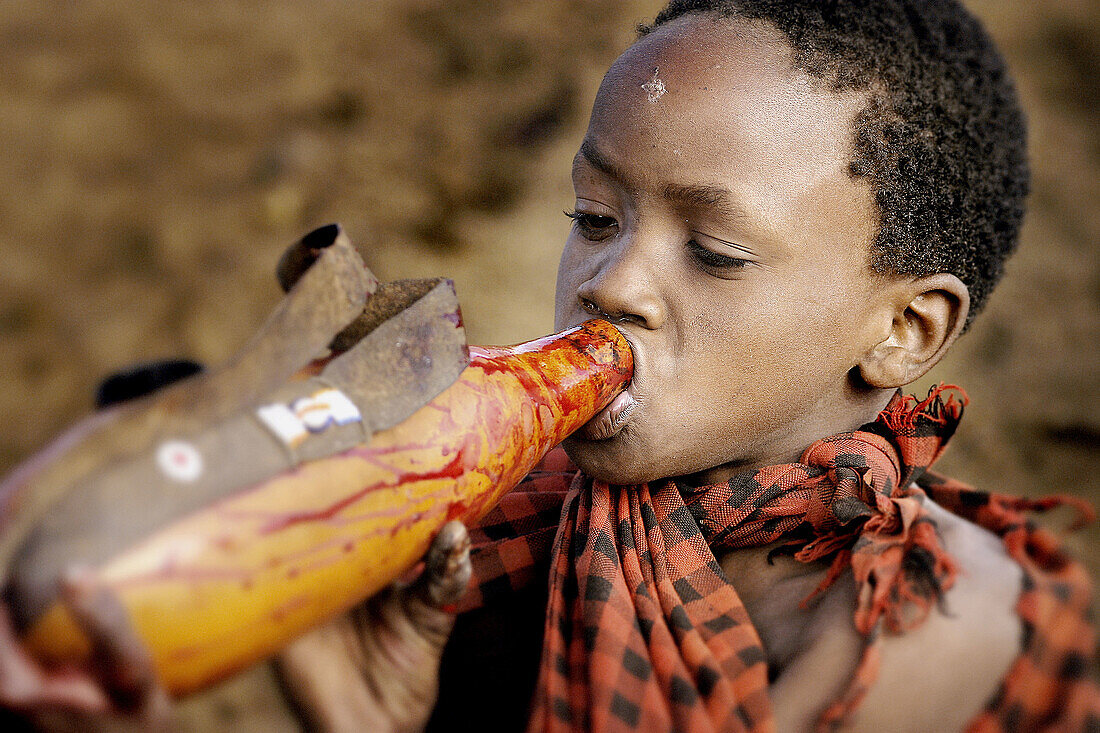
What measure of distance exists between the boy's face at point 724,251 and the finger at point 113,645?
0.66 m

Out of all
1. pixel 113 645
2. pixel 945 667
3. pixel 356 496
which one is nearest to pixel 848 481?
pixel 945 667

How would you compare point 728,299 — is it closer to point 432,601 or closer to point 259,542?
point 432,601

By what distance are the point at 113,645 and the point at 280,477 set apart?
16 cm

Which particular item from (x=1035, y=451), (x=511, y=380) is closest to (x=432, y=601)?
(x=511, y=380)

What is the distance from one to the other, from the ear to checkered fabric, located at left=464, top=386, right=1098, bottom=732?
6 centimetres

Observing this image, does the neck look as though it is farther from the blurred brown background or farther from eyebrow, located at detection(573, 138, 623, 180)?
the blurred brown background

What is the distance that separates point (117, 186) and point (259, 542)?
327 cm

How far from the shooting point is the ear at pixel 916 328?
45.8 inches

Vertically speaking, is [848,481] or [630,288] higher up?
[630,288]

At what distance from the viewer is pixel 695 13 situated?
3.93 ft

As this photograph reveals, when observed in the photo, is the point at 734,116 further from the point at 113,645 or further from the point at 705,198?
the point at 113,645

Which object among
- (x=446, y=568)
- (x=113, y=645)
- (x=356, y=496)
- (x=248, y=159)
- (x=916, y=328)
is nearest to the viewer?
(x=113, y=645)

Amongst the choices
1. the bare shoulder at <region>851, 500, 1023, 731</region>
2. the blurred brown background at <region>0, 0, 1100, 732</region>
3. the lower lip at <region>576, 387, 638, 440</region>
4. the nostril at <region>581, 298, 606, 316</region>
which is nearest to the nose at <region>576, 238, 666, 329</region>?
the nostril at <region>581, 298, 606, 316</region>

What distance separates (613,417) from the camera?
1.10 m
